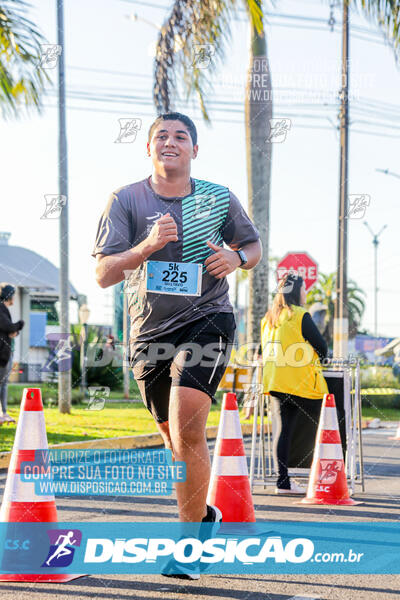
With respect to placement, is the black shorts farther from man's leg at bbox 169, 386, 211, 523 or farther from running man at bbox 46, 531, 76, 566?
running man at bbox 46, 531, 76, 566

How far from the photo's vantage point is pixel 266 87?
14.7 m

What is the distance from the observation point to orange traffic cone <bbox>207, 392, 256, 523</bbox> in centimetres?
537

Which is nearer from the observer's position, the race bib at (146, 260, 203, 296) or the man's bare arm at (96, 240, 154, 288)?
the man's bare arm at (96, 240, 154, 288)

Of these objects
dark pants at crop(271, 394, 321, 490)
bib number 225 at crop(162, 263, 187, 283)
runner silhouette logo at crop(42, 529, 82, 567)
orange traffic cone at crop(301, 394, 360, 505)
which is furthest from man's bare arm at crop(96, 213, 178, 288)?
dark pants at crop(271, 394, 321, 490)

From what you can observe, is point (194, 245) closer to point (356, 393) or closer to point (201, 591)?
point (201, 591)

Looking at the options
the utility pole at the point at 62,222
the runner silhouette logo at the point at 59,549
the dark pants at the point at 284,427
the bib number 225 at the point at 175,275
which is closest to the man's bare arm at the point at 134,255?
the bib number 225 at the point at 175,275

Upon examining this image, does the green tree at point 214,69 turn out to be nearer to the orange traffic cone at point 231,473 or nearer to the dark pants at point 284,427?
the dark pants at point 284,427

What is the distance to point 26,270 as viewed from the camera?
23.3 meters

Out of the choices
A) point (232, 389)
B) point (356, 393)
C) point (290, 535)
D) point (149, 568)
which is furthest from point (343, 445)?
point (232, 389)

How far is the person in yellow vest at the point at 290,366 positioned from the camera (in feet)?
24.0

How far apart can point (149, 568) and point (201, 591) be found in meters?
0.51

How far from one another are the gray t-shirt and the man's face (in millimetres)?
129

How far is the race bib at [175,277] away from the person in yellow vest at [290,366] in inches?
130

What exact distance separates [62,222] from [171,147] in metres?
10.3
